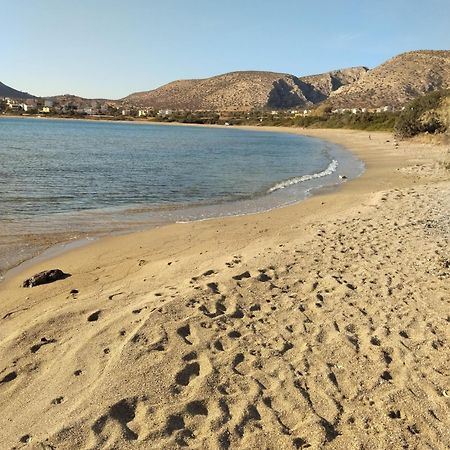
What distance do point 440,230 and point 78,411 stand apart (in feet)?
29.5

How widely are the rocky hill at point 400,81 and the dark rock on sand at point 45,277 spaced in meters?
125

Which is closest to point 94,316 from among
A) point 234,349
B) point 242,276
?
point 234,349

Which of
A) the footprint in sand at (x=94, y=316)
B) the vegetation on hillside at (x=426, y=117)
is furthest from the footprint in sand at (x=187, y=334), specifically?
the vegetation on hillside at (x=426, y=117)

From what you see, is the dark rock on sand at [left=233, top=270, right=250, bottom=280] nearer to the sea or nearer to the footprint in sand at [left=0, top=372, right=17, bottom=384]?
the footprint in sand at [left=0, top=372, right=17, bottom=384]

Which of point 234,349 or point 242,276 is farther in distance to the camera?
point 242,276

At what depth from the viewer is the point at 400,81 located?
443 ft

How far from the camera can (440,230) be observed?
10.2 m

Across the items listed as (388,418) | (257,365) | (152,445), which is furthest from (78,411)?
(388,418)

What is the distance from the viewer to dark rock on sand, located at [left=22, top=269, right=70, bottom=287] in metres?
7.50

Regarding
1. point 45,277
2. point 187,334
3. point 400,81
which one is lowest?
point 45,277

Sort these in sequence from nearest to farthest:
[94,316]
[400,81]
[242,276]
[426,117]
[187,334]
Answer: [187,334], [94,316], [242,276], [426,117], [400,81]

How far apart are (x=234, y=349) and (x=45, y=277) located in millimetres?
4103

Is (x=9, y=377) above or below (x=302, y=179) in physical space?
above

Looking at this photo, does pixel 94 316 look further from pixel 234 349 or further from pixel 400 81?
pixel 400 81
